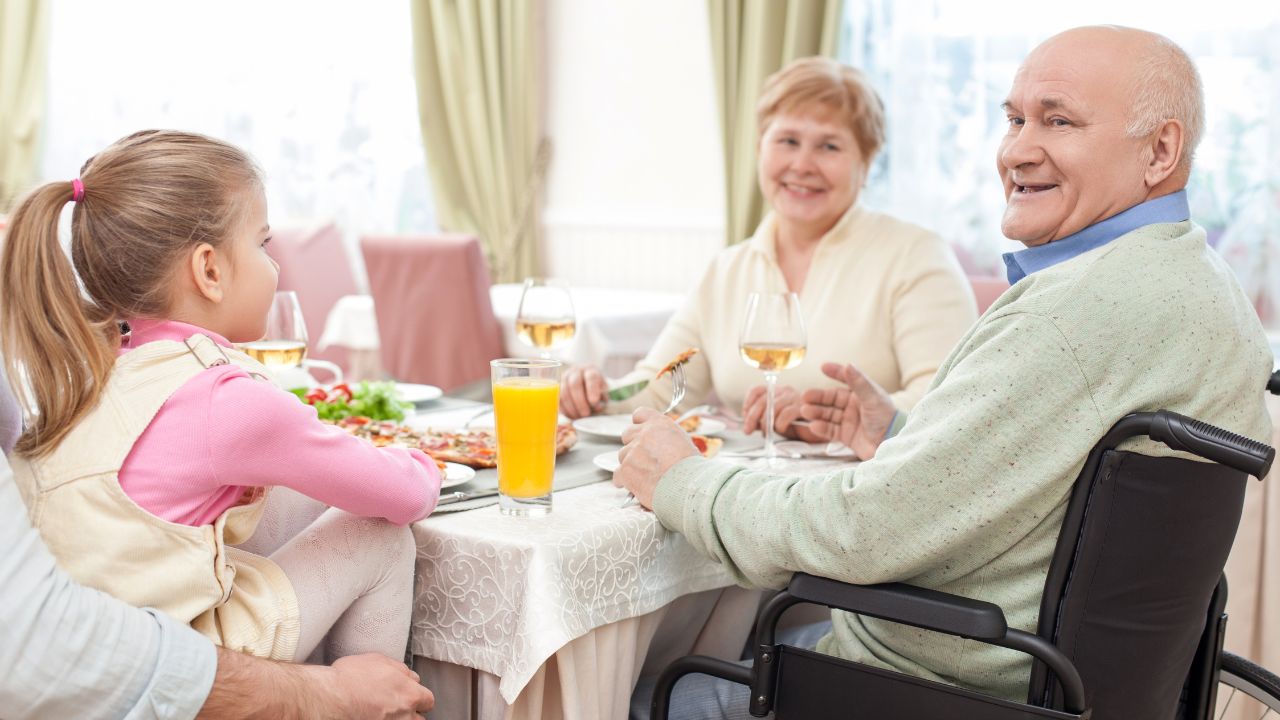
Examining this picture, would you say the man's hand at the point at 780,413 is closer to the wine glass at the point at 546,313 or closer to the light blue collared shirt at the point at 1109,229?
the wine glass at the point at 546,313

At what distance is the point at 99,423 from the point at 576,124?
420 cm

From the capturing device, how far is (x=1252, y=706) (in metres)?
1.93

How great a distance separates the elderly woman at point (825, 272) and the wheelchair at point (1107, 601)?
0.89 m

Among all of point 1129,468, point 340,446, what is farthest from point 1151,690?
point 340,446

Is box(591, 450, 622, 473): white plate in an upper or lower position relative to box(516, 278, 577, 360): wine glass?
lower

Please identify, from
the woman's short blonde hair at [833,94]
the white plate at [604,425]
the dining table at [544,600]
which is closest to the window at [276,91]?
the woman's short blonde hair at [833,94]

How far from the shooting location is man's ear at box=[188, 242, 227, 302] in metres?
1.19

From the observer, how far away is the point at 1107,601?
1.12 meters

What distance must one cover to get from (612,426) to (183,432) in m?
0.81

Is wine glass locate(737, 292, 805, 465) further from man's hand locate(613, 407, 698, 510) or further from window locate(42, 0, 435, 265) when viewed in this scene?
window locate(42, 0, 435, 265)

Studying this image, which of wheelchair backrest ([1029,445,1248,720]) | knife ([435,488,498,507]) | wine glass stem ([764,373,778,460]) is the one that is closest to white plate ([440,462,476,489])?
knife ([435,488,498,507])

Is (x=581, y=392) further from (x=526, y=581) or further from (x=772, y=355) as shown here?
(x=526, y=581)

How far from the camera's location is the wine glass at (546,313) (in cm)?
196

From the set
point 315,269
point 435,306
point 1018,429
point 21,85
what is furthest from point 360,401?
point 21,85
